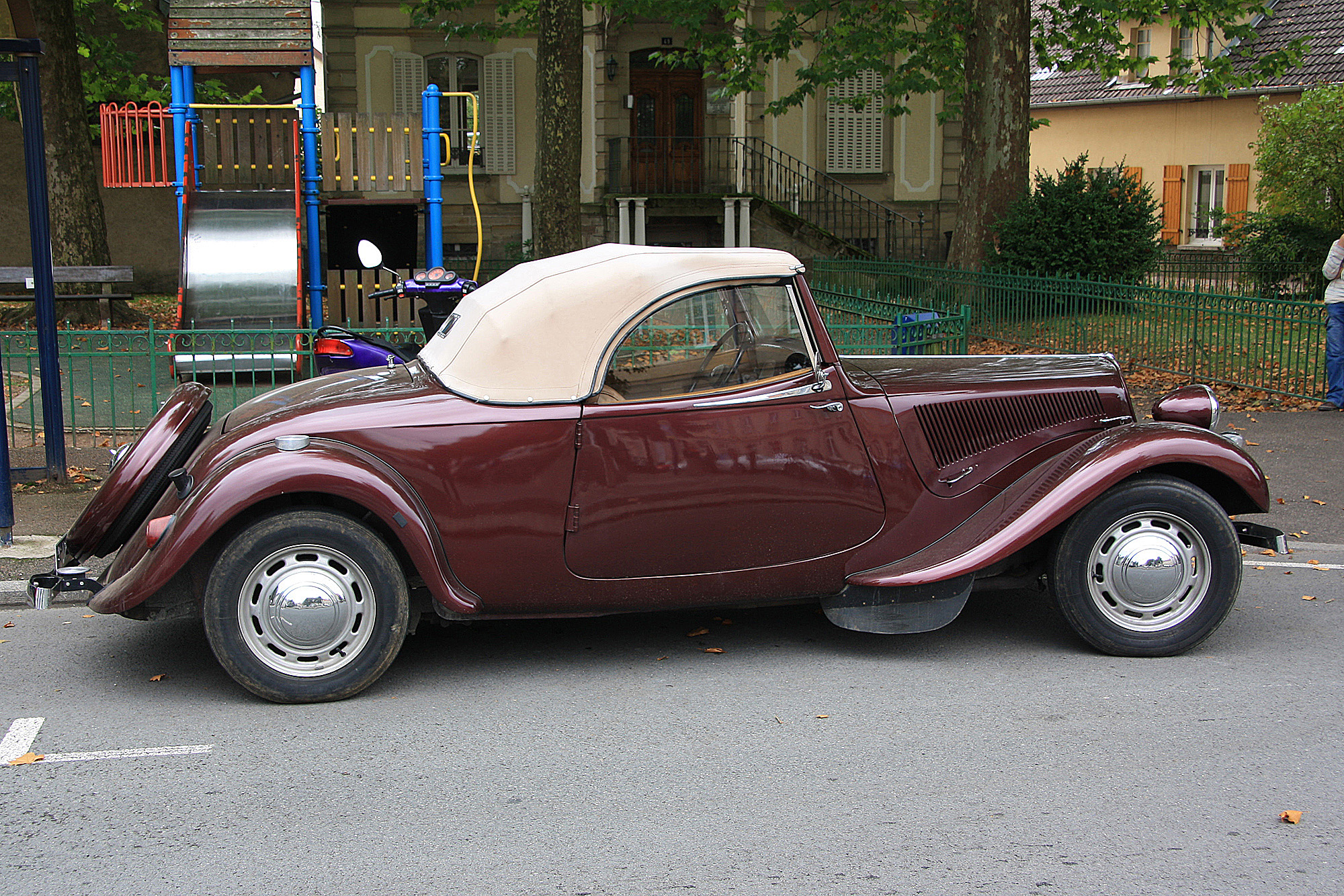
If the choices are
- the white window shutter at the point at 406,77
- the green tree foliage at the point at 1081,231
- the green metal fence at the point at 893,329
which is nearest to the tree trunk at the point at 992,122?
the green tree foliage at the point at 1081,231

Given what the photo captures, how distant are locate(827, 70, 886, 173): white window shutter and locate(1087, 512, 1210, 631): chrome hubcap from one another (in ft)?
74.5

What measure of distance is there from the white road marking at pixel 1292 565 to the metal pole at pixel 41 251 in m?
6.99

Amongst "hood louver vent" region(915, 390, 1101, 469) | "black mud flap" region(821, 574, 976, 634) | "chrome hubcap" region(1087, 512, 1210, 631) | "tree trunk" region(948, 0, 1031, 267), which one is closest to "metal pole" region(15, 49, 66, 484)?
"black mud flap" region(821, 574, 976, 634)

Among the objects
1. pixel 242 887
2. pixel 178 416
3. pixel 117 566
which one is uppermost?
pixel 178 416

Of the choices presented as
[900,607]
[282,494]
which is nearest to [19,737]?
[282,494]

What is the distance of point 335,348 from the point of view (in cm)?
774

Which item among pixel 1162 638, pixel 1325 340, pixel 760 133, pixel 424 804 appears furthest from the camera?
pixel 760 133

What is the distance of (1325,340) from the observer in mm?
11023

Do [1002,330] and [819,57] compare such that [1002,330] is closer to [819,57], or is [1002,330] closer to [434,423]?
[819,57]

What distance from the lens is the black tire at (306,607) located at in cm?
447

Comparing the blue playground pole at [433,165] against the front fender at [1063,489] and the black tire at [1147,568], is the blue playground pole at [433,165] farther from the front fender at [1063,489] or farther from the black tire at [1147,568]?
the black tire at [1147,568]

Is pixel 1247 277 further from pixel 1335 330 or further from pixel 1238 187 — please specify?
pixel 1238 187

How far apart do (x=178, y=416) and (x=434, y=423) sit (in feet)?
4.26

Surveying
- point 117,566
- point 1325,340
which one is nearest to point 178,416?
point 117,566
